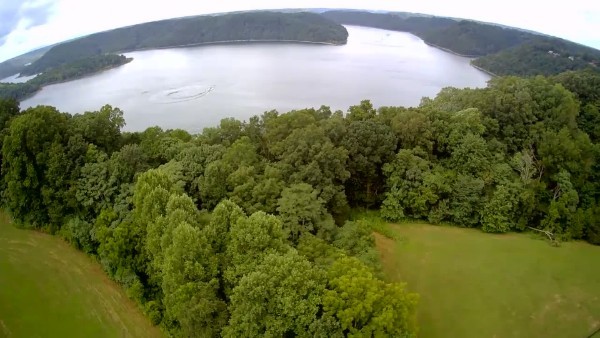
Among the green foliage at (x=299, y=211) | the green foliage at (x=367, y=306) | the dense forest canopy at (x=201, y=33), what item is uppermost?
the dense forest canopy at (x=201, y=33)

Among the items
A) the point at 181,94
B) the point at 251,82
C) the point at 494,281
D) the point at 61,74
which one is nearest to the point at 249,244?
the point at 494,281

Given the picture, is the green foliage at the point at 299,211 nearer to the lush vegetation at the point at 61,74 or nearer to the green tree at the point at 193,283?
the green tree at the point at 193,283

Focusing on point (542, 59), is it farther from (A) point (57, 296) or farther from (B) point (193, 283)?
(A) point (57, 296)

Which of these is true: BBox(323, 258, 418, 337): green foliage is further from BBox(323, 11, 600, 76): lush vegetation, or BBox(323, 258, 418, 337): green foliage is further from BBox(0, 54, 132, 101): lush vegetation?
BBox(323, 11, 600, 76): lush vegetation

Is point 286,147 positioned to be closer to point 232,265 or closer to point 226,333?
point 232,265

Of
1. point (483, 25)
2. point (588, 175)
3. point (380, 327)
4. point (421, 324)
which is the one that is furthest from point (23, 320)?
point (483, 25)

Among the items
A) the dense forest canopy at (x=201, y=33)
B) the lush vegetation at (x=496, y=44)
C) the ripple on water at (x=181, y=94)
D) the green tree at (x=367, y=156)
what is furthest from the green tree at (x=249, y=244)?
the dense forest canopy at (x=201, y=33)
